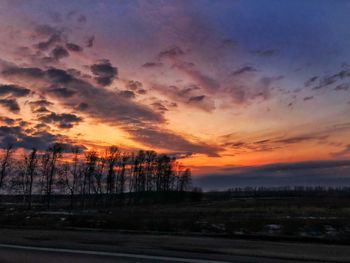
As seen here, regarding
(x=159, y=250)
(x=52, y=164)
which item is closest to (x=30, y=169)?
(x=52, y=164)

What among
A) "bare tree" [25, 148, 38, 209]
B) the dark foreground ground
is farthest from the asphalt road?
"bare tree" [25, 148, 38, 209]

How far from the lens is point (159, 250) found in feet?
34.3

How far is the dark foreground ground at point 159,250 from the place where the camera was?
9117 mm

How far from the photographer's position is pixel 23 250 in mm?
10305

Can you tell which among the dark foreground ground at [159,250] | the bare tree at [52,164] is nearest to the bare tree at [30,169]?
the bare tree at [52,164]

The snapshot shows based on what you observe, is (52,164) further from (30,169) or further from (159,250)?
(159,250)

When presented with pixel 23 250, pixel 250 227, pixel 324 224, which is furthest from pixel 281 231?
pixel 23 250

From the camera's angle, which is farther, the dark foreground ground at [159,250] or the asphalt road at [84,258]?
the dark foreground ground at [159,250]

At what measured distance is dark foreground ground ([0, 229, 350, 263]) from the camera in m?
9.12

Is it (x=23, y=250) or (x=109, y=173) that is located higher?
(x=109, y=173)

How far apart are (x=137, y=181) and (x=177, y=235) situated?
4203 inches

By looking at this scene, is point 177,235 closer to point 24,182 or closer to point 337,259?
point 337,259

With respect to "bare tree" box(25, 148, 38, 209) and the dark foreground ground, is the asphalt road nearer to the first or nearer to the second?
the dark foreground ground

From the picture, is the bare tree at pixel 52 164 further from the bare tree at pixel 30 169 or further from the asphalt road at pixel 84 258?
the asphalt road at pixel 84 258
